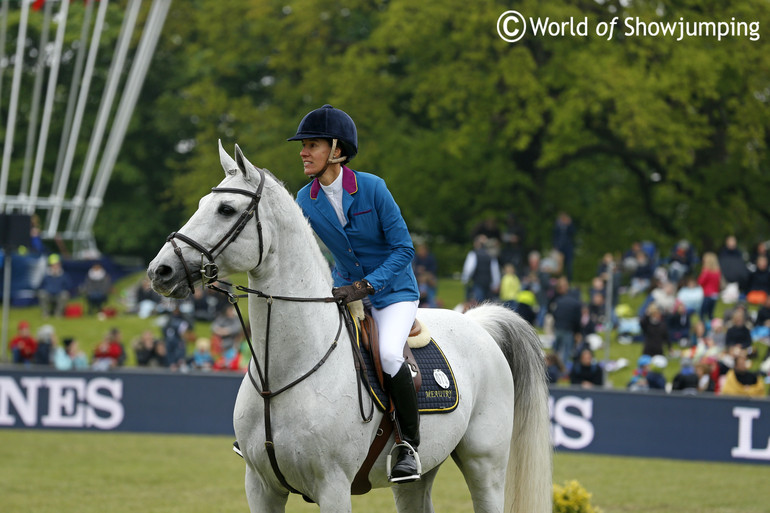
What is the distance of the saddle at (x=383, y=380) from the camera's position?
513 cm

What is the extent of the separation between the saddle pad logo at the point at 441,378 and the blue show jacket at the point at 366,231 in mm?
475

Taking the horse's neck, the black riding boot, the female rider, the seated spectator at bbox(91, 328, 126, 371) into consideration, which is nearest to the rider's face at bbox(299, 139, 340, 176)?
the female rider

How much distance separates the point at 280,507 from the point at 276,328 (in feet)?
3.24

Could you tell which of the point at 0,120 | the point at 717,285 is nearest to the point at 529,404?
the point at 717,285

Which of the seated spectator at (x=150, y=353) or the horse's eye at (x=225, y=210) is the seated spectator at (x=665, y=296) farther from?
the horse's eye at (x=225, y=210)

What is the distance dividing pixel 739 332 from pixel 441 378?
37.0 feet

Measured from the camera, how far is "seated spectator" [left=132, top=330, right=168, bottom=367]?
17.1m

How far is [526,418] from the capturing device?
636 cm

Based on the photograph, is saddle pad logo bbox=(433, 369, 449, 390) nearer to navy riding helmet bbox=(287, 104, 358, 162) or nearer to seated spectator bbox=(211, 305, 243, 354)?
navy riding helmet bbox=(287, 104, 358, 162)

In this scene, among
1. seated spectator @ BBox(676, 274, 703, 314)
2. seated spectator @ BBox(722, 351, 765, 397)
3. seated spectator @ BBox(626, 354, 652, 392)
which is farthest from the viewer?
seated spectator @ BBox(676, 274, 703, 314)

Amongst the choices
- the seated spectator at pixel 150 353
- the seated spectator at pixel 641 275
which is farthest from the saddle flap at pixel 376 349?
the seated spectator at pixel 641 275

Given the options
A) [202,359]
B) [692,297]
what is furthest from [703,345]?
[202,359]

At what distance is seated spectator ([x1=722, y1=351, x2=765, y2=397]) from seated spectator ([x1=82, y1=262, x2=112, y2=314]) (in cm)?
1646

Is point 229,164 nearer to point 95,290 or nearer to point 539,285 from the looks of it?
point 539,285
